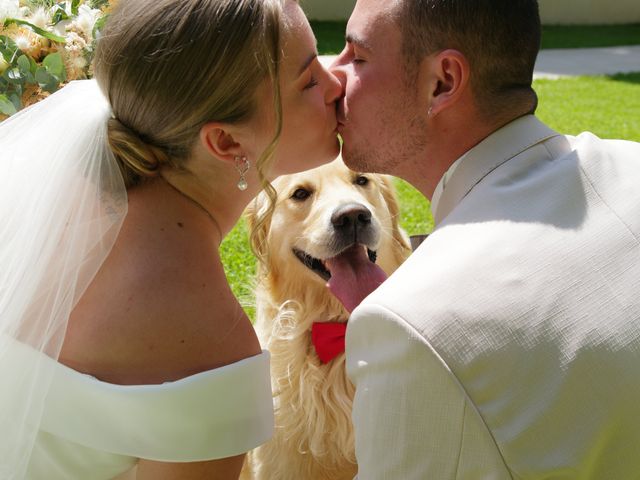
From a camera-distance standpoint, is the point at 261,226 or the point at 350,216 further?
the point at 261,226

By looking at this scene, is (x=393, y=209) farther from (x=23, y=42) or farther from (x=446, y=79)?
(x=23, y=42)

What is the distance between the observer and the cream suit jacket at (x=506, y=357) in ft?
5.96

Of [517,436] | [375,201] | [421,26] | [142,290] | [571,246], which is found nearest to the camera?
[517,436]

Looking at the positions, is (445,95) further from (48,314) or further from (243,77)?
(48,314)

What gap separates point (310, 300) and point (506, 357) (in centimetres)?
242

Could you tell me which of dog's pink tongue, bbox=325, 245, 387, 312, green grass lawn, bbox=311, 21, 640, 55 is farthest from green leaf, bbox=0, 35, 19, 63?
green grass lawn, bbox=311, 21, 640, 55

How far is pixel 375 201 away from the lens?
427 cm

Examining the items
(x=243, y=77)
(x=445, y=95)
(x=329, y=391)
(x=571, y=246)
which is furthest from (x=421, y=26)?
(x=329, y=391)

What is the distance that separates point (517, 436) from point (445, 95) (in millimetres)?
1183

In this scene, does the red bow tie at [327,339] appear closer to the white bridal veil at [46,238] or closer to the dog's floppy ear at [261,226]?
the dog's floppy ear at [261,226]

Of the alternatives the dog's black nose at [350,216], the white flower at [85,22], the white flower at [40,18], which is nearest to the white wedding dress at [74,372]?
the white flower at [85,22]

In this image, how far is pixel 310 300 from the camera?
4195 mm

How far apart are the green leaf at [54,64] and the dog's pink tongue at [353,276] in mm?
1526

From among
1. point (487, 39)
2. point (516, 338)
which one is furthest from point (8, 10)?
point (516, 338)
